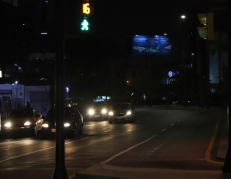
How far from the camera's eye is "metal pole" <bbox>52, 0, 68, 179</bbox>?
8.21 meters

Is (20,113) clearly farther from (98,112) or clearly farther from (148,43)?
(148,43)

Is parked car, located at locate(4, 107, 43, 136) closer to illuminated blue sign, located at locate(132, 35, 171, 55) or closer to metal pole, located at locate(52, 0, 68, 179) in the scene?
metal pole, located at locate(52, 0, 68, 179)

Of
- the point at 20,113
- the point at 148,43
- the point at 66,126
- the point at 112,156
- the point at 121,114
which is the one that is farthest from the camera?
the point at 148,43

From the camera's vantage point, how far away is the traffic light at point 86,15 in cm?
1353

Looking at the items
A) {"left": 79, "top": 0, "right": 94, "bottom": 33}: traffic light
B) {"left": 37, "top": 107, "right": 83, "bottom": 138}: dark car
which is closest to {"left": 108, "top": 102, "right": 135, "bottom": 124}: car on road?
{"left": 37, "top": 107, "right": 83, "bottom": 138}: dark car

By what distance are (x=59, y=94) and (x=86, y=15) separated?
585cm

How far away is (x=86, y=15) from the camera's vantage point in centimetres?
1363

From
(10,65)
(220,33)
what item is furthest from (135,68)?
(220,33)

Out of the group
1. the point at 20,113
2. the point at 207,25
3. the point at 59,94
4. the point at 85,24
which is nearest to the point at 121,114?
the point at 20,113

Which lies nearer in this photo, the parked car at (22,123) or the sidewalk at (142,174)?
the sidewalk at (142,174)

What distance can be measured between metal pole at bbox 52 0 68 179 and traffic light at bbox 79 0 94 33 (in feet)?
16.5

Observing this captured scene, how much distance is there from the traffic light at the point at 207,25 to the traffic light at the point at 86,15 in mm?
3928

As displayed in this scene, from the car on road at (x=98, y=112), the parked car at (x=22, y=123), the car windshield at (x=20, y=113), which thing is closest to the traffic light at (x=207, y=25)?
the parked car at (x=22, y=123)

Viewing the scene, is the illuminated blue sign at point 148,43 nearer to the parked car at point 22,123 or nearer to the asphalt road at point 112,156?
the parked car at point 22,123
